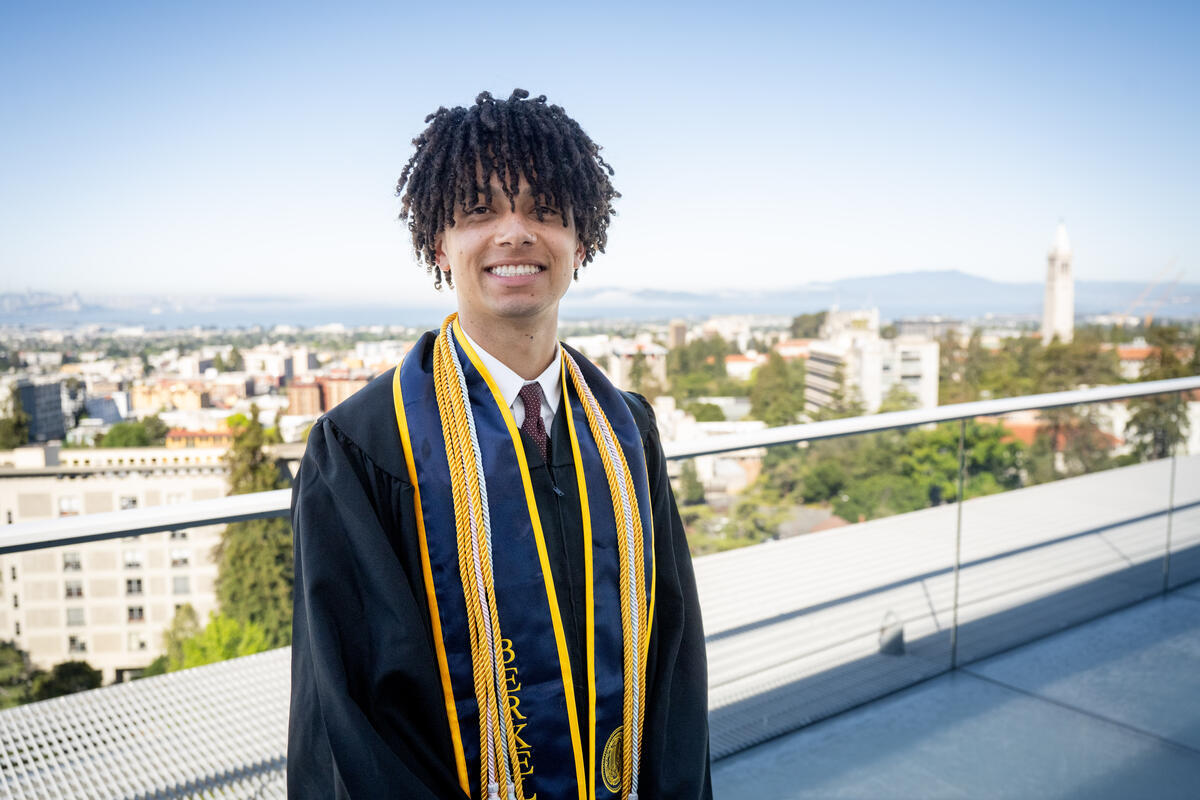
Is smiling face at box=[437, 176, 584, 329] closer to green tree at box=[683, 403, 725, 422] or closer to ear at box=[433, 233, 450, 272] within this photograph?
ear at box=[433, 233, 450, 272]

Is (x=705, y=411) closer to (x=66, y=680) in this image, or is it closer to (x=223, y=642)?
(x=223, y=642)

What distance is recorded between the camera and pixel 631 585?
3.76 feet

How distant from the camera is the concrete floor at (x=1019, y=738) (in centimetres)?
222

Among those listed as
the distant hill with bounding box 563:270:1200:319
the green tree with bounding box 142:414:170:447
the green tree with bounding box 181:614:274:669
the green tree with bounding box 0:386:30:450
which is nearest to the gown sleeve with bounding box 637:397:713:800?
the green tree with bounding box 181:614:274:669

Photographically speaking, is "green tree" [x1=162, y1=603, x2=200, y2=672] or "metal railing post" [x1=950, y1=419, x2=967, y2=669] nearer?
"green tree" [x1=162, y1=603, x2=200, y2=672]

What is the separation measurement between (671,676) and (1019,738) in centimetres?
173

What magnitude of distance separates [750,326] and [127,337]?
62.7m

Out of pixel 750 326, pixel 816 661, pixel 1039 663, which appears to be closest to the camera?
pixel 816 661

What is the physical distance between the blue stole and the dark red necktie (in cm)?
4

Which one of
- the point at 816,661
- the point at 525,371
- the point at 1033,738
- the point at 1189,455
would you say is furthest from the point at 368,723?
the point at 1189,455

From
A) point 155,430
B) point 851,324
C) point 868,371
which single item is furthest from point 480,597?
point 851,324

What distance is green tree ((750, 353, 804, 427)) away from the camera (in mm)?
64000

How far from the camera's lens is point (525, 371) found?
1.15 meters

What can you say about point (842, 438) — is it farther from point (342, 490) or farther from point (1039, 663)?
point (342, 490)
